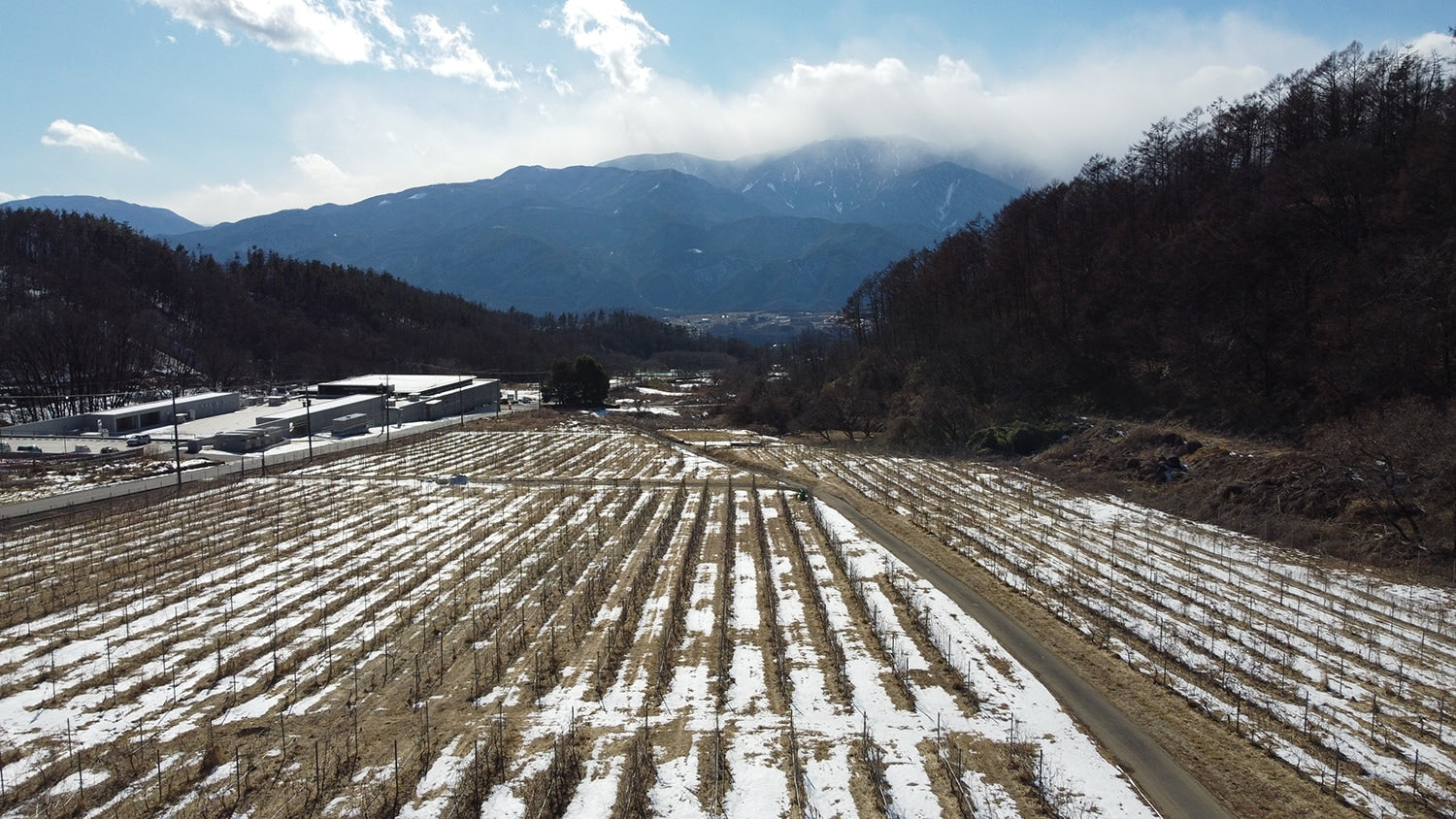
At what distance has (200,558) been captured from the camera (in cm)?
2394

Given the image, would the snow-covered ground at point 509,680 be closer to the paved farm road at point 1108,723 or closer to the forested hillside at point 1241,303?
the paved farm road at point 1108,723

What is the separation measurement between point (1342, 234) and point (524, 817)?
141 ft

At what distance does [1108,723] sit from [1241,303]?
3378cm

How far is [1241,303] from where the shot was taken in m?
38.3

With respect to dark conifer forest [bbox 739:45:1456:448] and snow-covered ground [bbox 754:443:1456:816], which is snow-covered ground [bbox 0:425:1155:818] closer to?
snow-covered ground [bbox 754:443:1456:816]

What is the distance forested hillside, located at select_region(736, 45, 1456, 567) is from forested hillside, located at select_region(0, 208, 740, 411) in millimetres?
70568

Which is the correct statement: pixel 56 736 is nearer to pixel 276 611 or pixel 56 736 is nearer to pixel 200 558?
pixel 276 611

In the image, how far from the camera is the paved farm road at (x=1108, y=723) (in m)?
10.7

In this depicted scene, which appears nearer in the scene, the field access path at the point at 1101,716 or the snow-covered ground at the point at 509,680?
the field access path at the point at 1101,716

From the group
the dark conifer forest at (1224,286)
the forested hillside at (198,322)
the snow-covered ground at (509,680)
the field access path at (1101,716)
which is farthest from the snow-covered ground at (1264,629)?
the forested hillside at (198,322)

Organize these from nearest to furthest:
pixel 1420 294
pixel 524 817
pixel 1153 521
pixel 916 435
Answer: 1. pixel 524 817
2. pixel 1153 521
3. pixel 1420 294
4. pixel 916 435

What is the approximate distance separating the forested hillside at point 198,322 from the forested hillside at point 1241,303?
70.6m

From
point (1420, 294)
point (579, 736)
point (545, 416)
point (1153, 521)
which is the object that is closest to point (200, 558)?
point (579, 736)

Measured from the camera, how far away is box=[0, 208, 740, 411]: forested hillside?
3002 inches
